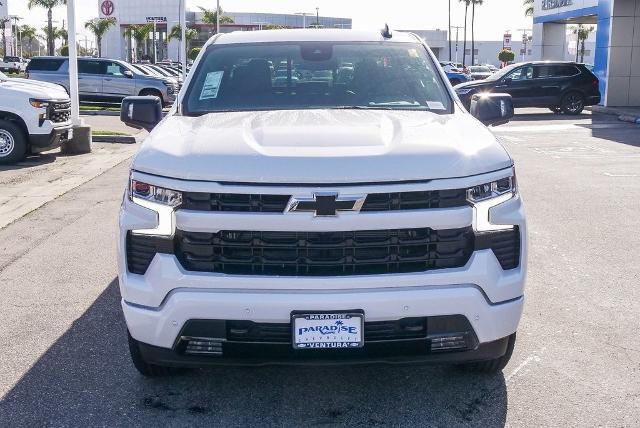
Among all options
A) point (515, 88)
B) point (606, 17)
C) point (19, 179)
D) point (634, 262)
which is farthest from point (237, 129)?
point (606, 17)

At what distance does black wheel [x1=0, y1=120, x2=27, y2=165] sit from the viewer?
1301 centimetres

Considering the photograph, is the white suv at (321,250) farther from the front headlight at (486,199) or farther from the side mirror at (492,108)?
the side mirror at (492,108)

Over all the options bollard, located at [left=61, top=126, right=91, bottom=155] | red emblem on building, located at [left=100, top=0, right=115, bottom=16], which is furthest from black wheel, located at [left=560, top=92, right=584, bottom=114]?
bollard, located at [left=61, top=126, right=91, bottom=155]

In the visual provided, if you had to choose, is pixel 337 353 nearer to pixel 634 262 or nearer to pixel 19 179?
pixel 634 262

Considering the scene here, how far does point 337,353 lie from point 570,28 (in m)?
110

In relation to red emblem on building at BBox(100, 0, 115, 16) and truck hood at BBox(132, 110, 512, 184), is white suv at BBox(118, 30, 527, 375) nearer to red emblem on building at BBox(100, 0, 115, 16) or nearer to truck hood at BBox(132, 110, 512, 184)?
truck hood at BBox(132, 110, 512, 184)

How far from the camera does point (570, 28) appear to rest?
106500 mm

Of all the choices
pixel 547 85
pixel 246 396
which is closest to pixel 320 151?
pixel 246 396

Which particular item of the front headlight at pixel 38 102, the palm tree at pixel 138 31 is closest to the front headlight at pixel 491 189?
the front headlight at pixel 38 102

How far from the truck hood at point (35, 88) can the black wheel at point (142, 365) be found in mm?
9925

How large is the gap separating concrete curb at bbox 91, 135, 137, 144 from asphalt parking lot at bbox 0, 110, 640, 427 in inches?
354

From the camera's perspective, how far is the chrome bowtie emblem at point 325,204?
11.5 feet

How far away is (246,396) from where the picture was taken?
4160 mm

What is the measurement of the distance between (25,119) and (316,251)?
10.7 metres
